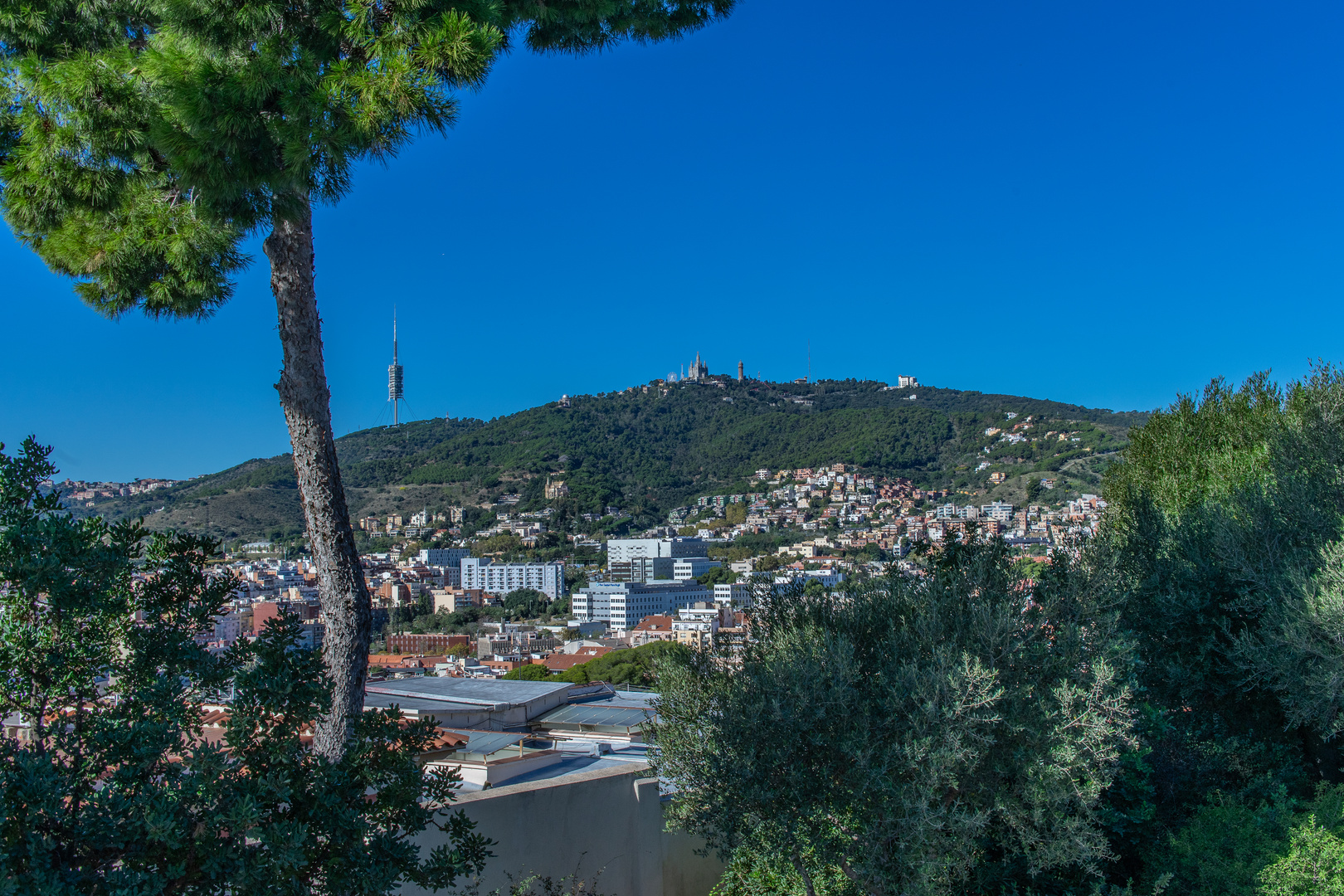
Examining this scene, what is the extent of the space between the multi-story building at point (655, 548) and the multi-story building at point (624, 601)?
378 inches

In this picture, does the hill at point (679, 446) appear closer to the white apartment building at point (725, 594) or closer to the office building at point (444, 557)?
the office building at point (444, 557)

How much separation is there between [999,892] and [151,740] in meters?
4.33

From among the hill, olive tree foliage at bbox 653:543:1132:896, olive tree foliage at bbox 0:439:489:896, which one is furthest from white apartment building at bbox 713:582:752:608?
olive tree foliage at bbox 0:439:489:896

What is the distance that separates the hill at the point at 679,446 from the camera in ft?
255

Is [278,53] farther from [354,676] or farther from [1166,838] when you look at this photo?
[1166,838]

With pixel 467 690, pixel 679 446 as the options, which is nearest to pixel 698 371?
pixel 679 446

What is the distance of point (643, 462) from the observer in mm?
98562

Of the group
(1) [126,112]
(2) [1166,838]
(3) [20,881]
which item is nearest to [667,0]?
(1) [126,112]

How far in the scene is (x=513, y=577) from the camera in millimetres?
68625

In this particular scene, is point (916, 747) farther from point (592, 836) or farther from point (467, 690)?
→ point (467, 690)

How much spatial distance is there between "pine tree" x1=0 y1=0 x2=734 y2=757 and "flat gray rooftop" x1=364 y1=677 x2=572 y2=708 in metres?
4.49

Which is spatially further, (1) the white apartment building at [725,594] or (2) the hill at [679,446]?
(2) the hill at [679,446]

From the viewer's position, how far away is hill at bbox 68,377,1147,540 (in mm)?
77812

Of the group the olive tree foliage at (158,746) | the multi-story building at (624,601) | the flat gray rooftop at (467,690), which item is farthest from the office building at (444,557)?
the olive tree foliage at (158,746)
